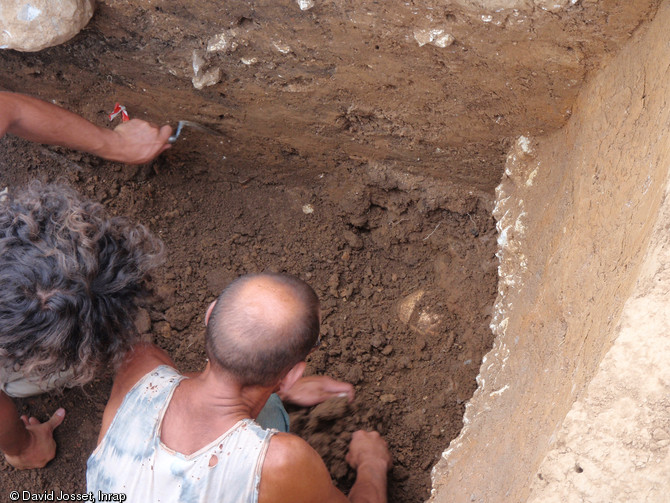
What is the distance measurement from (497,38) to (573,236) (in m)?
0.67

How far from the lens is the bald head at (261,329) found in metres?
1.45

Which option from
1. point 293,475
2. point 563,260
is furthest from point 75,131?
point 563,260

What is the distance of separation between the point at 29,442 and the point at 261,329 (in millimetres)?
1518

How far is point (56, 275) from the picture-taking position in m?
1.55

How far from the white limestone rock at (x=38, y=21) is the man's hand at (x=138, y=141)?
16.4 inches

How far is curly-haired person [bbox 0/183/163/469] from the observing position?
60.2 inches

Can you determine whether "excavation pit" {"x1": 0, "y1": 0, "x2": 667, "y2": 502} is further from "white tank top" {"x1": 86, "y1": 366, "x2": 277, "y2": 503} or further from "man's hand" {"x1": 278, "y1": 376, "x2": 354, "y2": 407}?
"white tank top" {"x1": 86, "y1": 366, "x2": 277, "y2": 503}

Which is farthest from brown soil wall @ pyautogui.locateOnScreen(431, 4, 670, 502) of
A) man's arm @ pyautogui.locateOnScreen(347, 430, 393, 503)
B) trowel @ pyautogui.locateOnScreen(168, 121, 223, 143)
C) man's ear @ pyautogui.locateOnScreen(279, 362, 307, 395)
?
trowel @ pyautogui.locateOnScreen(168, 121, 223, 143)

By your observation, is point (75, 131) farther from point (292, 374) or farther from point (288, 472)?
point (288, 472)

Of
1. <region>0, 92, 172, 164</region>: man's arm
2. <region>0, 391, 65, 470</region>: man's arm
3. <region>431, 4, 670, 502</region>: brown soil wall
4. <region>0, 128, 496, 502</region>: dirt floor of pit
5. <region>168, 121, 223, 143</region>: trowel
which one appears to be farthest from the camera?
<region>168, 121, 223, 143</region>: trowel

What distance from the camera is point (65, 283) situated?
1562 millimetres

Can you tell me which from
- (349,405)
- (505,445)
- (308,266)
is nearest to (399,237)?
(308,266)

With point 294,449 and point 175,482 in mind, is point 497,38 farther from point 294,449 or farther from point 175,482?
point 175,482

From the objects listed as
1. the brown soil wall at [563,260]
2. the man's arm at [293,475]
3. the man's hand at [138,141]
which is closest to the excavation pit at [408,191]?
the brown soil wall at [563,260]
